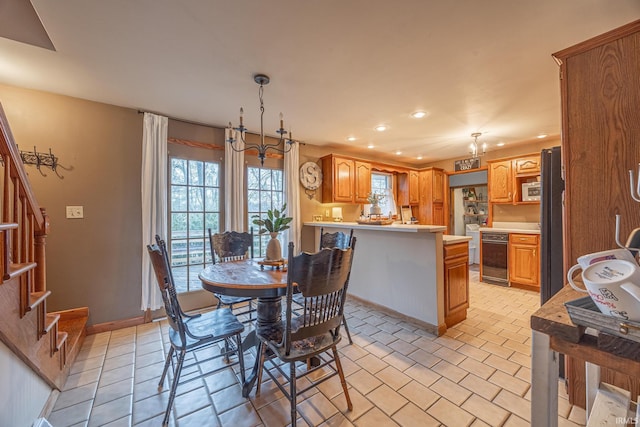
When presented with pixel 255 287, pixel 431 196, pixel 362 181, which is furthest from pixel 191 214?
pixel 431 196

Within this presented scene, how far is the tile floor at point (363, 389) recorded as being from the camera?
5.11 feet

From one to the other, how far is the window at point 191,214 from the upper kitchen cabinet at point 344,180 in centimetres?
179

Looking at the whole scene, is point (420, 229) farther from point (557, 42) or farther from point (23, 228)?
point (23, 228)

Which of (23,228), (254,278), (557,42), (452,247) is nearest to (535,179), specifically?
(452,247)

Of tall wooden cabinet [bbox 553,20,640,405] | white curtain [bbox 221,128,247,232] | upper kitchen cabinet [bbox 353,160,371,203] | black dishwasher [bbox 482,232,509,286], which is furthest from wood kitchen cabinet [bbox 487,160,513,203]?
white curtain [bbox 221,128,247,232]

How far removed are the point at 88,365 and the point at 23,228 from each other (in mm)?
1286

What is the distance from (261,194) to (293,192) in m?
0.50

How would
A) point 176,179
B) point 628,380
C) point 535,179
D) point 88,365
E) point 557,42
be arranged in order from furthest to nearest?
point 535,179, point 176,179, point 88,365, point 557,42, point 628,380

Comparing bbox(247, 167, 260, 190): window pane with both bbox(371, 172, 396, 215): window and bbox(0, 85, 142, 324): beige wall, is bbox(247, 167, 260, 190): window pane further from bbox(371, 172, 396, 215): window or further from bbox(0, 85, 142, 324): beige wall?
bbox(371, 172, 396, 215): window

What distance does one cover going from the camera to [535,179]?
178 inches

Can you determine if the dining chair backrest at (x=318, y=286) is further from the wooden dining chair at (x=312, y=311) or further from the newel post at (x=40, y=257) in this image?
the newel post at (x=40, y=257)

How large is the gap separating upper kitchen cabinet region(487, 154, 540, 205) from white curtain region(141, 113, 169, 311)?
5395 millimetres

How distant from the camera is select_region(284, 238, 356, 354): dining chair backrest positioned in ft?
4.46

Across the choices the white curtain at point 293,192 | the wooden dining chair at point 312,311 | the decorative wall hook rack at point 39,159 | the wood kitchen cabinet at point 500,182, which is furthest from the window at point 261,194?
the wood kitchen cabinet at point 500,182
